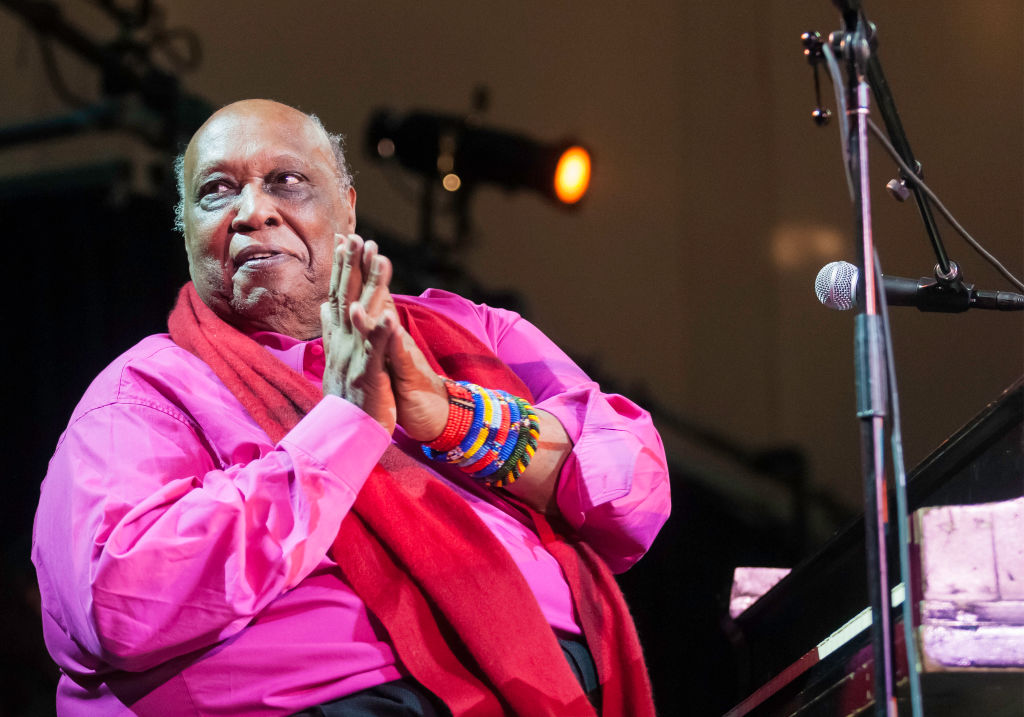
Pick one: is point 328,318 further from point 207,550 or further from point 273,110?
point 273,110

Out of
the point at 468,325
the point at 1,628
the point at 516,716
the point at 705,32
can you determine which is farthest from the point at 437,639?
the point at 705,32

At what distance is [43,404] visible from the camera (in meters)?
1.94

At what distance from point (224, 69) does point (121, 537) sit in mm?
1517

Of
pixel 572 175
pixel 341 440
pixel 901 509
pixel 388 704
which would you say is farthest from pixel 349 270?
pixel 572 175

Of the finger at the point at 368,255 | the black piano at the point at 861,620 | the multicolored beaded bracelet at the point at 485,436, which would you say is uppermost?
the finger at the point at 368,255

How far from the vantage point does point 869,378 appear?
97cm

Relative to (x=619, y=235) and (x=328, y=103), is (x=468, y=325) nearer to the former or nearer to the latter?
(x=328, y=103)

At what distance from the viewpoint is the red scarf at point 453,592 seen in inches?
47.3

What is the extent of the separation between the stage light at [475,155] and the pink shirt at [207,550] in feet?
4.03

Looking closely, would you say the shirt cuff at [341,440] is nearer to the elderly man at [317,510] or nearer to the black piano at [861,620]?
the elderly man at [317,510]

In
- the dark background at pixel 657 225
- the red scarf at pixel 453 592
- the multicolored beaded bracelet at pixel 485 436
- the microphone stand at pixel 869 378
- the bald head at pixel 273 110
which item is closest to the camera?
the microphone stand at pixel 869 378

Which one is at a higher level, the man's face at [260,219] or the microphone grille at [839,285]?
the man's face at [260,219]

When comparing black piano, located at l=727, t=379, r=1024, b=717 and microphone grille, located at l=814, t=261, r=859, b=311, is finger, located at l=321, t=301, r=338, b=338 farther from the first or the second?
black piano, located at l=727, t=379, r=1024, b=717

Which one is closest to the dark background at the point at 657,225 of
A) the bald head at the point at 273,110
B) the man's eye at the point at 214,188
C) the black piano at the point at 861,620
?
the black piano at the point at 861,620
